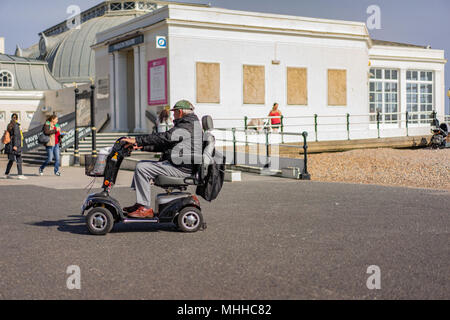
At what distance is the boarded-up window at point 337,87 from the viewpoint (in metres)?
28.0

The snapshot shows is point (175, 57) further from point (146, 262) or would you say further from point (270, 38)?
point (146, 262)

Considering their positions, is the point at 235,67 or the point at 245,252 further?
the point at 235,67

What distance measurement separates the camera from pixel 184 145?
716 centimetres

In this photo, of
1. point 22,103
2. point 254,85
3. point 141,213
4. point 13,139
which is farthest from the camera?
point 22,103

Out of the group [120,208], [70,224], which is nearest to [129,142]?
[120,208]

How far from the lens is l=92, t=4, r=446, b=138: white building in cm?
2409

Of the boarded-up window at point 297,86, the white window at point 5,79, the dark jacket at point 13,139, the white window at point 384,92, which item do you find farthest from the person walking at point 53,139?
the white window at point 5,79

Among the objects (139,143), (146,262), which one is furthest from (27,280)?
(139,143)

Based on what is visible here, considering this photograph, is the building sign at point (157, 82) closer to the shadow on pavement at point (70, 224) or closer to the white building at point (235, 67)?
the white building at point (235, 67)

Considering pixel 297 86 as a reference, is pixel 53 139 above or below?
below

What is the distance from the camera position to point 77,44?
5209 centimetres

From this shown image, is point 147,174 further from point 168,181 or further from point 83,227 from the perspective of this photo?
point 83,227

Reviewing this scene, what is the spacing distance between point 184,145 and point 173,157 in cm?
20
